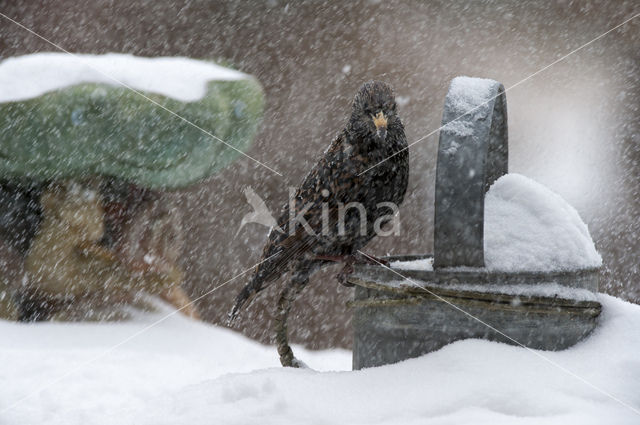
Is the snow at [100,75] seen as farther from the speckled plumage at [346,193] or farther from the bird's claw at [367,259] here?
the bird's claw at [367,259]

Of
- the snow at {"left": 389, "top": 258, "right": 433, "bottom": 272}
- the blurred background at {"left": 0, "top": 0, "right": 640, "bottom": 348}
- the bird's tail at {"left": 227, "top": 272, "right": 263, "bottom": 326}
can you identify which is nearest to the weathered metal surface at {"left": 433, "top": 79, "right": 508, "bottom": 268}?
the snow at {"left": 389, "top": 258, "right": 433, "bottom": 272}

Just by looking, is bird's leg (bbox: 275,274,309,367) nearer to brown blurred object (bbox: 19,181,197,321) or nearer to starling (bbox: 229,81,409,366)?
starling (bbox: 229,81,409,366)

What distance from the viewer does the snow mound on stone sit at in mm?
1118

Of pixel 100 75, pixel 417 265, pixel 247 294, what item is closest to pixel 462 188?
pixel 417 265

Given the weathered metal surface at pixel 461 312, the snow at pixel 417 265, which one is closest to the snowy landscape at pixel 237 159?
the snow at pixel 417 265

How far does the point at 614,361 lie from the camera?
1.07 metres

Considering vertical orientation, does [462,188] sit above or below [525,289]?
above

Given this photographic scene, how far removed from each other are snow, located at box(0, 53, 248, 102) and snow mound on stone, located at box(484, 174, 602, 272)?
182cm

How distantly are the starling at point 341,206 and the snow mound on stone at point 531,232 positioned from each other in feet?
0.89

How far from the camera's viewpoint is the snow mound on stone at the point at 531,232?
1118 mm

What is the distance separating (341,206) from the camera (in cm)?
141

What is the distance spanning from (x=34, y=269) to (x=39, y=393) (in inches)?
48.5

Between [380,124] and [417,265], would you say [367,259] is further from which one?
[380,124]

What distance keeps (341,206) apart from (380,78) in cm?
190
